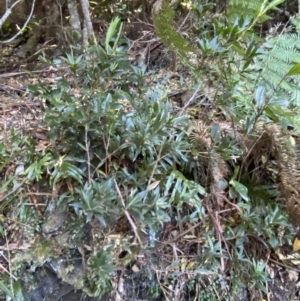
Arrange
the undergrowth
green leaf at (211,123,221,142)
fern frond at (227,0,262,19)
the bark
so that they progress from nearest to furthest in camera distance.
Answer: the undergrowth, green leaf at (211,123,221,142), fern frond at (227,0,262,19), the bark

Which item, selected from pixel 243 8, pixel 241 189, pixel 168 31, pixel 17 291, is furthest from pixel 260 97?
pixel 17 291

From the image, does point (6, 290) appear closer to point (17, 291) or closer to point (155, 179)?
point (17, 291)

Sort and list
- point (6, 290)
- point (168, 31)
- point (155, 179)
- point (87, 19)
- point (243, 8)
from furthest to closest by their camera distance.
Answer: point (87, 19)
point (243, 8)
point (168, 31)
point (155, 179)
point (6, 290)

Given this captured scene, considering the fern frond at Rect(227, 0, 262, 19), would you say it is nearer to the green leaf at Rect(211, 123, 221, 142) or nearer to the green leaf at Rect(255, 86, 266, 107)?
the green leaf at Rect(255, 86, 266, 107)

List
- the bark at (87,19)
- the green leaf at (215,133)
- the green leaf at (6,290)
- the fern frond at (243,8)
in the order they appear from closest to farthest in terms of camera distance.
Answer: the green leaf at (6,290) → the green leaf at (215,133) → the fern frond at (243,8) → the bark at (87,19)

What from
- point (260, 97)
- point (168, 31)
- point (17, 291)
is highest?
point (168, 31)

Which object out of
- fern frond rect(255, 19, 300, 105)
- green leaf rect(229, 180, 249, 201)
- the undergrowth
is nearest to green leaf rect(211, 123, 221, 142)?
the undergrowth

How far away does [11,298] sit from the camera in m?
1.26

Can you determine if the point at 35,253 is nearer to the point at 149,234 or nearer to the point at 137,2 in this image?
the point at 149,234

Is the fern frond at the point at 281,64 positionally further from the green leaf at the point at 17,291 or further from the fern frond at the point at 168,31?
the green leaf at the point at 17,291

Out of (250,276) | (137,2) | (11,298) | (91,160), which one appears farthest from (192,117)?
(137,2)

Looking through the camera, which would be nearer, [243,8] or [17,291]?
[17,291]

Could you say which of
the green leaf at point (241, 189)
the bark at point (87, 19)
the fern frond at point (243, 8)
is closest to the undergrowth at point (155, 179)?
the green leaf at point (241, 189)

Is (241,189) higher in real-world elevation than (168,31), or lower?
lower
